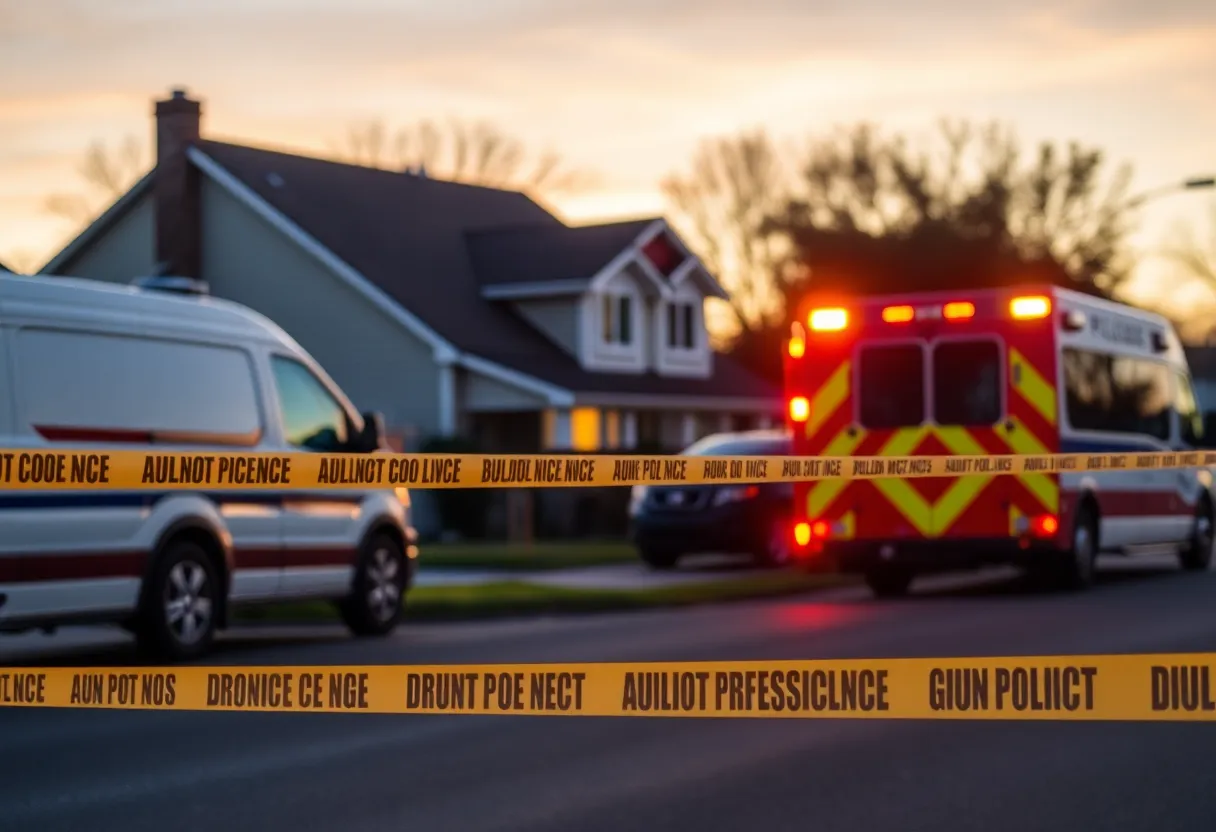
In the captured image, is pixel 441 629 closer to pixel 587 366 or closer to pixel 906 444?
pixel 906 444

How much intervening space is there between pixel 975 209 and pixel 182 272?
25.0 meters

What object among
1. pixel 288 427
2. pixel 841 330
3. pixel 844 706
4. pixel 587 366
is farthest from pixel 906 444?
pixel 587 366

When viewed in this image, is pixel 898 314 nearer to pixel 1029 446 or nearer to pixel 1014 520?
pixel 1029 446

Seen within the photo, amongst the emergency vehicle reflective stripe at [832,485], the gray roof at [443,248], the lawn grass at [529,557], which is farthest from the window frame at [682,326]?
the emergency vehicle reflective stripe at [832,485]

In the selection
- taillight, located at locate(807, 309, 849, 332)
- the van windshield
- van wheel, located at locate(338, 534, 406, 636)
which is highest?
taillight, located at locate(807, 309, 849, 332)

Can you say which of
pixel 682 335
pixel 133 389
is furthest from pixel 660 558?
pixel 682 335

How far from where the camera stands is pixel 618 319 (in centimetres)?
4209

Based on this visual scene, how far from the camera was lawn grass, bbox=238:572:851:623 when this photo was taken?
17.1 metres

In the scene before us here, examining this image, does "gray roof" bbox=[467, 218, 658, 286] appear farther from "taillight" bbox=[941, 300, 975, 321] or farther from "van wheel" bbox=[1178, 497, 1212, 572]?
"taillight" bbox=[941, 300, 975, 321]

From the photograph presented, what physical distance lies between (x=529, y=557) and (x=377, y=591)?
11119 mm

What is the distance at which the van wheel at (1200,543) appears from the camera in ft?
73.0

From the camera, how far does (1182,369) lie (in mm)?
22156

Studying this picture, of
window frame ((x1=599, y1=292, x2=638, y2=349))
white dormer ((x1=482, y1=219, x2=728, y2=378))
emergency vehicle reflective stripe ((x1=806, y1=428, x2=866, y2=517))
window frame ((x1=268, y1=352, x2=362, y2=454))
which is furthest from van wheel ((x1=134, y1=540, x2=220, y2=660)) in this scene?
window frame ((x1=599, y1=292, x2=638, y2=349))

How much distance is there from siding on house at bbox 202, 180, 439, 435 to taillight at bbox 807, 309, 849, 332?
2002cm
